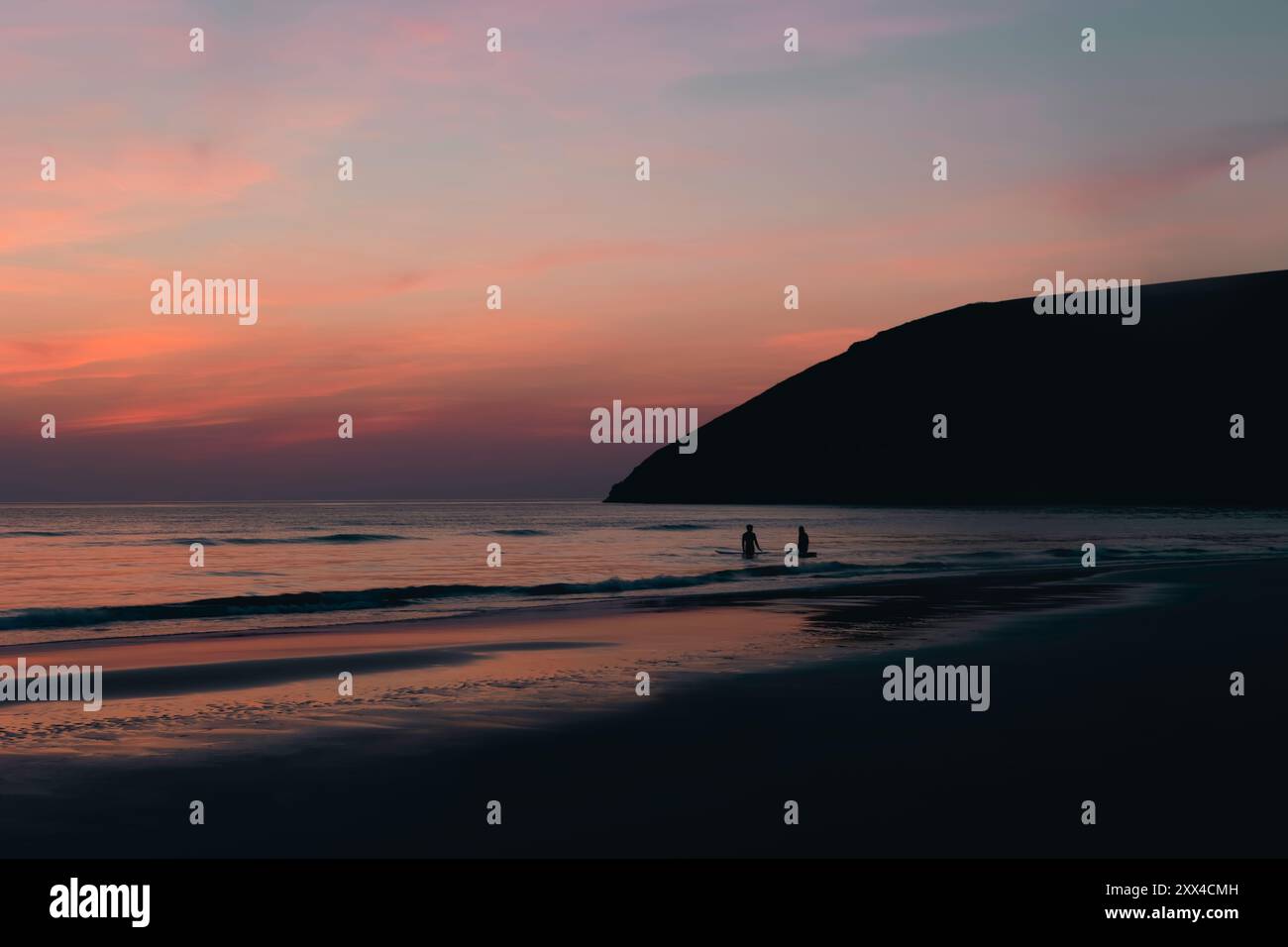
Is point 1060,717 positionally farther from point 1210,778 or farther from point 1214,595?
point 1214,595

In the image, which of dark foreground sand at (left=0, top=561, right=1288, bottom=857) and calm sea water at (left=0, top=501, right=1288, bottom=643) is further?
calm sea water at (left=0, top=501, right=1288, bottom=643)

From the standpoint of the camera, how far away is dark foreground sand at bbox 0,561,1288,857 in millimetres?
7730

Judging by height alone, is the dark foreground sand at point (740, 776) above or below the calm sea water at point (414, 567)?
below

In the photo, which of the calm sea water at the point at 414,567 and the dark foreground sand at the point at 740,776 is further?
the calm sea water at the point at 414,567

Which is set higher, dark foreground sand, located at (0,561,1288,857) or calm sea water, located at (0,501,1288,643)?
calm sea water, located at (0,501,1288,643)

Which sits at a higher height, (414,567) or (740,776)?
(414,567)

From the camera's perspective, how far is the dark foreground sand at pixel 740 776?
25.4 feet

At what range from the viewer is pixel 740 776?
9.49 metres

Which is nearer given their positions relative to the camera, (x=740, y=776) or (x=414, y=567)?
(x=740, y=776)
